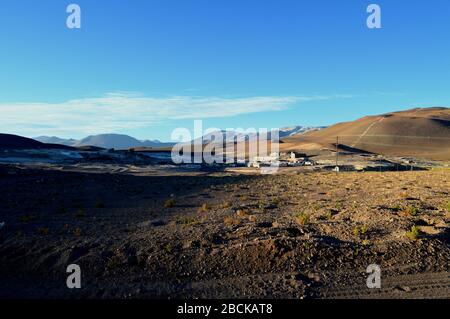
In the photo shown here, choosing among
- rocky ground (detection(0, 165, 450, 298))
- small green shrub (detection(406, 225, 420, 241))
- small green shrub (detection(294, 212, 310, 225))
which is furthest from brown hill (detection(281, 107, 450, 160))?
small green shrub (detection(406, 225, 420, 241))

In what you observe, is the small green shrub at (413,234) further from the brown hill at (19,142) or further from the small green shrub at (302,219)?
the brown hill at (19,142)

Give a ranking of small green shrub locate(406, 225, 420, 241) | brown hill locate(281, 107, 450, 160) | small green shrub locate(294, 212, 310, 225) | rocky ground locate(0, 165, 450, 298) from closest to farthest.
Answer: rocky ground locate(0, 165, 450, 298)
small green shrub locate(406, 225, 420, 241)
small green shrub locate(294, 212, 310, 225)
brown hill locate(281, 107, 450, 160)

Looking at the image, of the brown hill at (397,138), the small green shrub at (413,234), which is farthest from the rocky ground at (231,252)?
the brown hill at (397,138)

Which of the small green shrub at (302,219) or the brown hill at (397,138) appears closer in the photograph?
the small green shrub at (302,219)

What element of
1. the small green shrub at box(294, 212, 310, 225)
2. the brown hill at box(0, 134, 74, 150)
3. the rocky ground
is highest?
the brown hill at box(0, 134, 74, 150)

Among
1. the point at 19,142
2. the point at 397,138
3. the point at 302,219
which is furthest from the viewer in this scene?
the point at 397,138

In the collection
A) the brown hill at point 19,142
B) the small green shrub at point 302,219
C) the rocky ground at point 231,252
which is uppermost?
the brown hill at point 19,142

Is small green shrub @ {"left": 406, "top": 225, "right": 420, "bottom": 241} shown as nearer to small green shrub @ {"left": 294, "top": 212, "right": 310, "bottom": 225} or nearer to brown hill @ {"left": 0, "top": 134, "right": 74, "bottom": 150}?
small green shrub @ {"left": 294, "top": 212, "right": 310, "bottom": 225}

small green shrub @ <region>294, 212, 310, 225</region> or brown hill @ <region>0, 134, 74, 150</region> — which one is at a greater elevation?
brown hill @ <region>0, 134, 74, 150</region>

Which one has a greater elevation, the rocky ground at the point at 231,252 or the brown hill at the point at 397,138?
the brown hill at the point at 397,138

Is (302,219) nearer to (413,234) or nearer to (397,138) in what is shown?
(413,234)

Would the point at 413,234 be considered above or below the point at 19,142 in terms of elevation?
below

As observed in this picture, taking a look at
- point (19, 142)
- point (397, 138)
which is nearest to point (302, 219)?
point (19, 142)
